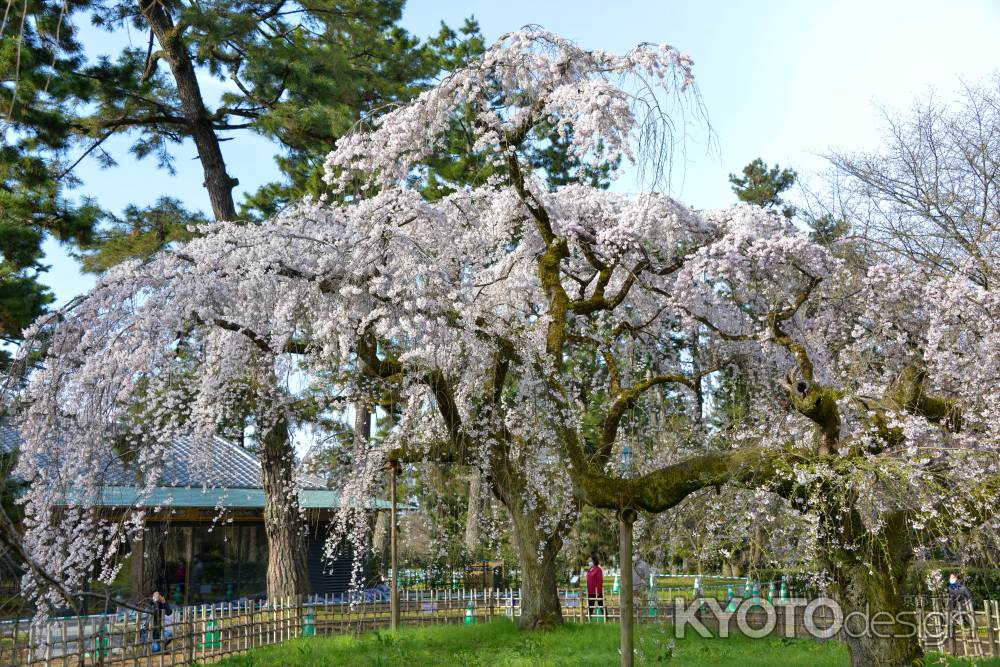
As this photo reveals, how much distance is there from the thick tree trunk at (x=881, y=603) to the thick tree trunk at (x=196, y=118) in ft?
35.2

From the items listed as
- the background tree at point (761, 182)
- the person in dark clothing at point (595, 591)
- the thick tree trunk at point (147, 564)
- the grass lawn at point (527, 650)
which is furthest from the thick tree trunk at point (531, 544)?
the background tree at point (761, 182)

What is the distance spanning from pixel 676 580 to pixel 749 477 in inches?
683

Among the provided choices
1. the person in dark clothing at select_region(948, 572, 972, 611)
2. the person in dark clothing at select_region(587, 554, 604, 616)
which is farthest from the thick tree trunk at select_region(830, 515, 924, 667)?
the person in dark clothing at select_region(587, 554, 604, 616)

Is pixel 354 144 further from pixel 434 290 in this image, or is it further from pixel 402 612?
pixel 402 612

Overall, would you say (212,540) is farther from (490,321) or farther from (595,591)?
(490,321)

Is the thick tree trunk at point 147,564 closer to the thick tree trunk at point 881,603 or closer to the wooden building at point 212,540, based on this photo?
the wooden building at point 212,540

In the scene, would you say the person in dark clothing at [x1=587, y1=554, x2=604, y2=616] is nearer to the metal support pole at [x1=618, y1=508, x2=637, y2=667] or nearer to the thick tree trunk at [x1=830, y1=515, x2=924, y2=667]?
the thick tree trunk at [x1=830, y1=515, x2=924, y2=667]

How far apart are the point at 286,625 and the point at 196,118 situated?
819 centimetres

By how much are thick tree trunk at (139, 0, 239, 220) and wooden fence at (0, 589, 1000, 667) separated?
6.43 metres

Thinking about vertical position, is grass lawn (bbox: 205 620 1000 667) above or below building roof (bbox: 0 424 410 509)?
below

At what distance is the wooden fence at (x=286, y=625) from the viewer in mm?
8805

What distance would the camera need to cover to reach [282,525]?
13578 mm

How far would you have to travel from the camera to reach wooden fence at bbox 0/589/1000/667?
8805mm

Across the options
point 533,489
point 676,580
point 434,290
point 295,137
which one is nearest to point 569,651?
point 533,489
